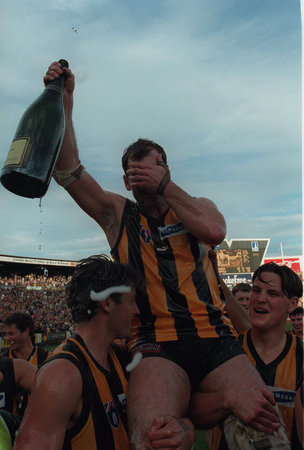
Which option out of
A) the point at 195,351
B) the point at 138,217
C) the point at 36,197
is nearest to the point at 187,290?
the point at 195,351

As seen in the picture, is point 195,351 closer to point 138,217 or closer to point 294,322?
point 138,217

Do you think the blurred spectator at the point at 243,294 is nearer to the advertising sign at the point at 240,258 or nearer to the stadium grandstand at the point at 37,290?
the stadium grandstand at the point at 37,290

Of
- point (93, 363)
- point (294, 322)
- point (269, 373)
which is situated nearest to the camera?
point (93, 363)

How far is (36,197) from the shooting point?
2.18 metres

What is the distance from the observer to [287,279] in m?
3.29

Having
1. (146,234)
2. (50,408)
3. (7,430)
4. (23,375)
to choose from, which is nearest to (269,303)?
(146,234)

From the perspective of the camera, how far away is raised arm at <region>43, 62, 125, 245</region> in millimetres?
2504

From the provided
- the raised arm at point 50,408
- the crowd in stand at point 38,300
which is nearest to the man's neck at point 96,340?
the raised arm at point 50,408

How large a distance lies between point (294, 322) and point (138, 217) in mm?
5111

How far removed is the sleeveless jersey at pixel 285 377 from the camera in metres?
2.76

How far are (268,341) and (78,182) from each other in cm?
201

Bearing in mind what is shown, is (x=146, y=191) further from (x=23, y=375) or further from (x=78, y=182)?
(x=23, y=375)

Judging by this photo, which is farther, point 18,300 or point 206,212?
point 18,300

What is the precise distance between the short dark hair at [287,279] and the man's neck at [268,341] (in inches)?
12.4
